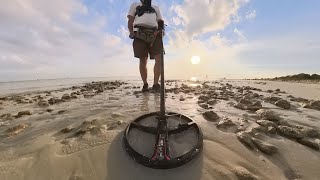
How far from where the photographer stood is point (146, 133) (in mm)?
2562

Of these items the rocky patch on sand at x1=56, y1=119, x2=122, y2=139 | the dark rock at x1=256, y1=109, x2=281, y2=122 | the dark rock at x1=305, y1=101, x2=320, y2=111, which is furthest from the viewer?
the dark rock at x1=305, y1=101, x2=320, y2=111

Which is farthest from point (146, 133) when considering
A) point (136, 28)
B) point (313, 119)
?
point (136, 28)

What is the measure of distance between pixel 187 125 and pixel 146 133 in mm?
482

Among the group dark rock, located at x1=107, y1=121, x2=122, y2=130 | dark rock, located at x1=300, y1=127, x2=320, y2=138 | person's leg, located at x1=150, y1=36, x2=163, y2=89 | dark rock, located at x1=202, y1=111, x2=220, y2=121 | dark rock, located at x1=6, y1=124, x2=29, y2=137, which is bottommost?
dark rock, located at x1=6, y1=124, x2=29, y2=137

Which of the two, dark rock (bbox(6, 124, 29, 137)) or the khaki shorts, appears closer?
dark rock (bbox(6, 124, 29, 137))

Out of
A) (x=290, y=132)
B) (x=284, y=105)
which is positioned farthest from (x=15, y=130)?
(x=284, y=105)

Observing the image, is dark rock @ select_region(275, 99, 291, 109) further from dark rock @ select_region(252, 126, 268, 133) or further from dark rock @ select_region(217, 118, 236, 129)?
dark rock @ select_region(217, 118, 236, 129)

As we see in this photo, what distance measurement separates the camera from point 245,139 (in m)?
2.50

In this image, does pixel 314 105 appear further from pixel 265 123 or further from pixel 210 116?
pixel 210 116

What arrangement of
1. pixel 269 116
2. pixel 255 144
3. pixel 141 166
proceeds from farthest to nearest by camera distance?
1. pixel 269 116
2. pixel 255 144
3. pixel 141 166

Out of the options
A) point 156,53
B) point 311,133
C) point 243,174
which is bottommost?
point 243,174

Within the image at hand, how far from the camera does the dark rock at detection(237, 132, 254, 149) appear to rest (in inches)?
95.2

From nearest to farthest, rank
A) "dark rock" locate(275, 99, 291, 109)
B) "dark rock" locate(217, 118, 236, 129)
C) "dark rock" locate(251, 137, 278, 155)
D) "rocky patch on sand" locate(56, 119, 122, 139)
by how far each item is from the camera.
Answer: "dark rock" locate(251, 137, 278, 155) → "rocky patch on sand" locate(56, 119, 122, 139) → "dark rock" locate(217, 118, 236, 129) → "dark rock" locate(275, 99, 291, 109)

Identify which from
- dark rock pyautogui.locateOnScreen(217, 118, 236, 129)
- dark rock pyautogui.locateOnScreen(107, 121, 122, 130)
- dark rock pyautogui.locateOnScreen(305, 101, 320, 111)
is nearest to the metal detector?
dark rock pyautogui.locateOnScreen(107, 121, 122, 130)
